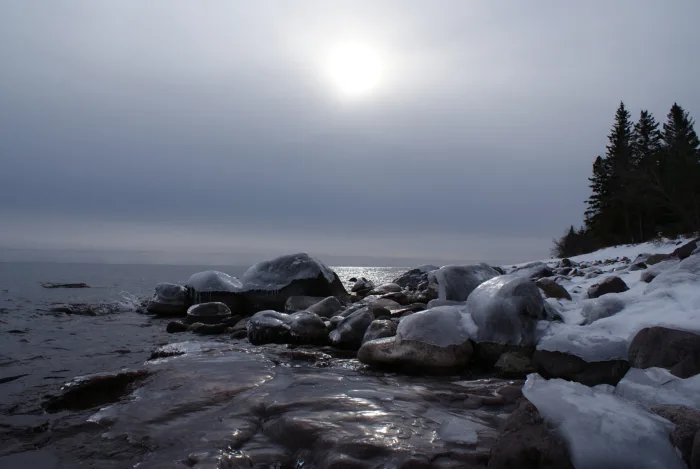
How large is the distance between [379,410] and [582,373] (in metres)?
2.05

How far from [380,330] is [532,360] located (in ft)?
6.32

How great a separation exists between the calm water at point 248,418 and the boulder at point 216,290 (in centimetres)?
551

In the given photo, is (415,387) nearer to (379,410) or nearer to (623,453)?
(379,410)

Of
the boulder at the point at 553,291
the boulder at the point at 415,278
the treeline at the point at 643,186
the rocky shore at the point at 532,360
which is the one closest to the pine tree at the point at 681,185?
the treeline at the point at 643,186

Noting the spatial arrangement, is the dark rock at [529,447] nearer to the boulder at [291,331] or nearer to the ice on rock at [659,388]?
the ice on rock at [659,388]

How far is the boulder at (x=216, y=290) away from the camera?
10.8 m

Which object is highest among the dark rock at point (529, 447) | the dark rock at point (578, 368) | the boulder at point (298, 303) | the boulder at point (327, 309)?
the dark rock at point (529, 447)

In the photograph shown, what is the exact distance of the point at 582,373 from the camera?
3.78 metres

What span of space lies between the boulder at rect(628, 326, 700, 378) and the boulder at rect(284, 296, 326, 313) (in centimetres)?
748

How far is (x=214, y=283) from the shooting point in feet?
36.4

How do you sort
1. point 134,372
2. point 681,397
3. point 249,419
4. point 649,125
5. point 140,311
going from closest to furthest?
1. point 681,397
2. point 249,419
3. point 134,372
4. point 140,311
5. point 649,125

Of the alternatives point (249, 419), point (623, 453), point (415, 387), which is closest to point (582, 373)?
point (415, 387)

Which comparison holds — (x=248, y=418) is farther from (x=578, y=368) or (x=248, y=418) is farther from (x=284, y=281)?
(x=284, y=281)

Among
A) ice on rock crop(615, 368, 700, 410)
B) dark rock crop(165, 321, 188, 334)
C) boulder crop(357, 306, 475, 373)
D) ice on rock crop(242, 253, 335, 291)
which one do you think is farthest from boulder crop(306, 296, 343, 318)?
ice on rock crop(615, 368, 700, 410)
